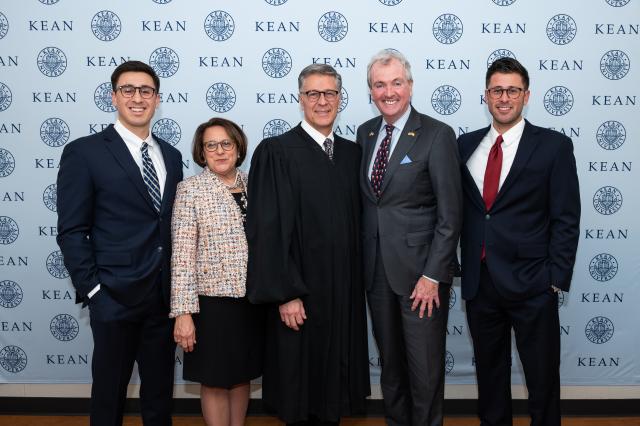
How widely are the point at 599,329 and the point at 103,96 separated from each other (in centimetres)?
361

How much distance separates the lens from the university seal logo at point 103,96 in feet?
11.5

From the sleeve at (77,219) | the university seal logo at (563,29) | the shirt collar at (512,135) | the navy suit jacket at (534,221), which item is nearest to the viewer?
the sleeve at (77,219)

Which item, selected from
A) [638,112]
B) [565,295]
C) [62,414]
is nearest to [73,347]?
[62,414]

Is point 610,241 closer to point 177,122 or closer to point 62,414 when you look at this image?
point 177,122

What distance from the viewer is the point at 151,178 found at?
2500mm

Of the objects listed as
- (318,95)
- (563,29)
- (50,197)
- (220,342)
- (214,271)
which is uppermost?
(563,29)

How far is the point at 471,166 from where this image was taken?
2.75 m

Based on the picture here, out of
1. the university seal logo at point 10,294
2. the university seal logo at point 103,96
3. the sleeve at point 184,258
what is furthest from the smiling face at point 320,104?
the university seal logo at point 10,294

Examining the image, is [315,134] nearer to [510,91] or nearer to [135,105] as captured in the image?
[135,105]

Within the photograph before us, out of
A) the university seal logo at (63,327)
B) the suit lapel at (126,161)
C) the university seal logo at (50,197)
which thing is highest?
the suit lapel at (126,161)

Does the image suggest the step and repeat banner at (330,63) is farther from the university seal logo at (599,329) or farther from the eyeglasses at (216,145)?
the eyeglasses at (216,145)

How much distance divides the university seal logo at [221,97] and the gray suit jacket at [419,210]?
142 cm

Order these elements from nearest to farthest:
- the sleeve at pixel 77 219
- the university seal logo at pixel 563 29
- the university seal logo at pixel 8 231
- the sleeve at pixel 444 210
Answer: the sleeve at pixel 77 219
the sleeve at pixel 444 210
the university seal logo at pixel 563 29
the university seal logo at pixel 8 231

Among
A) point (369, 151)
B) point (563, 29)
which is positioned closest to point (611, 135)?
point (563, 29)
